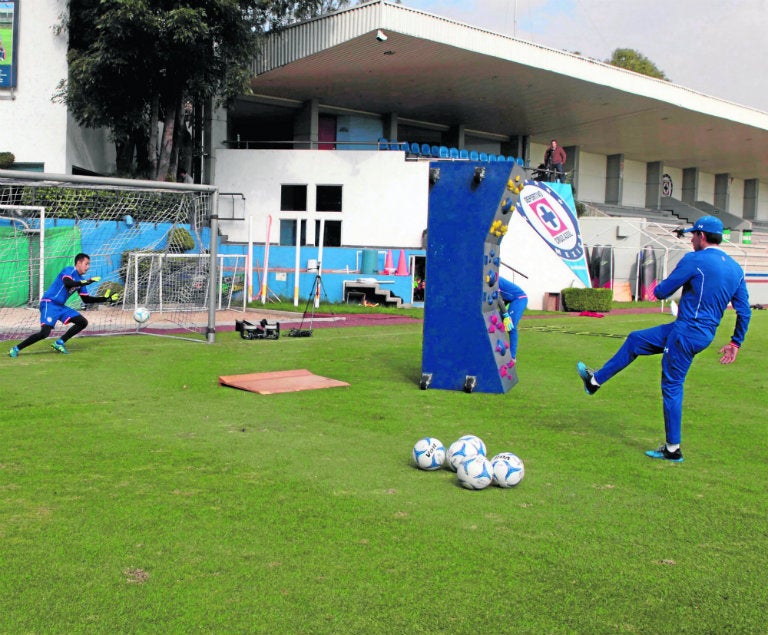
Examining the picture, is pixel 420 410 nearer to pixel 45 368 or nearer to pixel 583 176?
pixel 45 368

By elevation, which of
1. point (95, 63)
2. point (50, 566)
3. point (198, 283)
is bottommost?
point (50, 566)

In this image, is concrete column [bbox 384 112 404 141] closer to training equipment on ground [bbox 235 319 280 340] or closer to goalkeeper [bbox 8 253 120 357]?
training equipment on ground [bbox 235 319 280 340]

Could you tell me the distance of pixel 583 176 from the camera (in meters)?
44.8

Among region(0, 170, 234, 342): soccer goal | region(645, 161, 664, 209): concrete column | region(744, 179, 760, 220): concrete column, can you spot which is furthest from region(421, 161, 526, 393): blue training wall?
region(744, 179, 760, 220): concrete column

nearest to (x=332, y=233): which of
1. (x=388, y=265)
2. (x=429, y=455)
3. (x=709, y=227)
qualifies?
(x=388, y=265)

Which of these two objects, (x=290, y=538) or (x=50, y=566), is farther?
(x=290, y=538)

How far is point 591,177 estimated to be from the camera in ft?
149

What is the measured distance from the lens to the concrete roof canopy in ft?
82.7

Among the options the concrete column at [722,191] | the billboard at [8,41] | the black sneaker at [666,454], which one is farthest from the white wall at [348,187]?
the concrete column at [722,191]

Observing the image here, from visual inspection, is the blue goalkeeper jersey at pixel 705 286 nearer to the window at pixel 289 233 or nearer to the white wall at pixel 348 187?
the white wall at pixel 348 187

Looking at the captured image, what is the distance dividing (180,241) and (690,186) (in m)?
40.5

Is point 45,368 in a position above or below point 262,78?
below

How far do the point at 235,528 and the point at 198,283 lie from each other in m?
15.2

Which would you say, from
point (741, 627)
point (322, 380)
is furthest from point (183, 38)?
point (741, 627)
